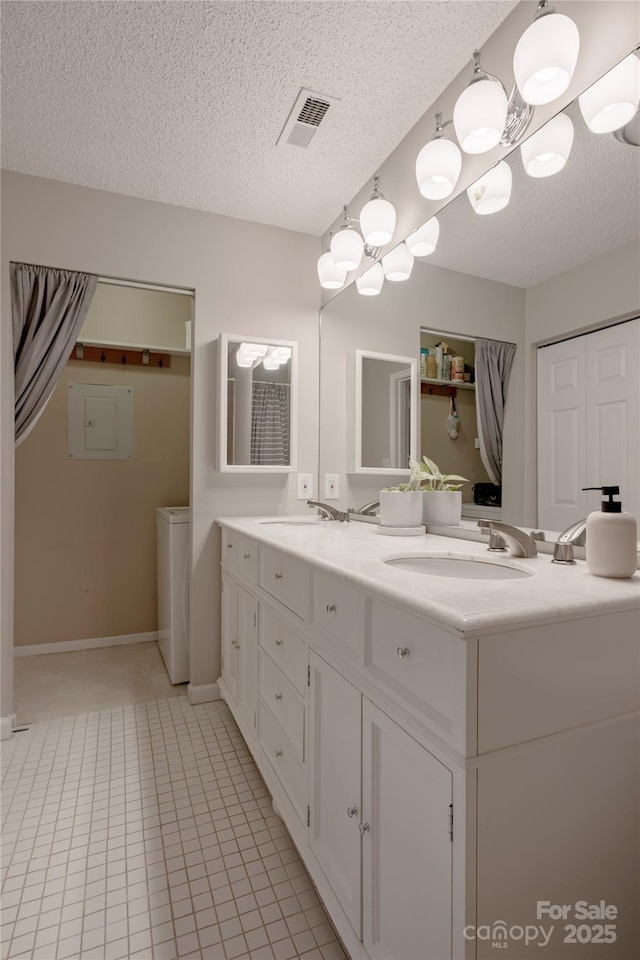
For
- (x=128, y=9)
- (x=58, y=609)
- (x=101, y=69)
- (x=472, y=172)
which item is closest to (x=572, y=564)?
(x=472, y=172)

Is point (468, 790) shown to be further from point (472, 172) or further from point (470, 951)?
point (472, 172)

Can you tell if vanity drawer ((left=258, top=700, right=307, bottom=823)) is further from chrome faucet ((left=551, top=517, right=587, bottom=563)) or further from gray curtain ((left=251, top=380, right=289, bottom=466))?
gray curtain ((left=251, top=380, right=289, bottom=466))

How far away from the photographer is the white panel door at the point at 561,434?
1201 millimetres

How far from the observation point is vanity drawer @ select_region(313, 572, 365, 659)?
1.02 meters

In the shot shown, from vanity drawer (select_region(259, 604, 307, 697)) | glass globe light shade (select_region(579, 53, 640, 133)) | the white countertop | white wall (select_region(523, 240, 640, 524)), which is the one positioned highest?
glass globe light shade (select_region(579, 53, 640, 133))

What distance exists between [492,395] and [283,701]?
112 cm

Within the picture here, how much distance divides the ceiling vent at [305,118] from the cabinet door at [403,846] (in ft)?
6.25

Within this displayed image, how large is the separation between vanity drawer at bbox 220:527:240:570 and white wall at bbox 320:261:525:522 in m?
0.61

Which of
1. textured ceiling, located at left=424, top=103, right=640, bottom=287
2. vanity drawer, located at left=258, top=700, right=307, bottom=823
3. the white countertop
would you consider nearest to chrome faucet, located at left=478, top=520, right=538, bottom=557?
the white countertop

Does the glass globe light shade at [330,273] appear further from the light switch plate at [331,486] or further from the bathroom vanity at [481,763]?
the bathroom vanity at [481,763]

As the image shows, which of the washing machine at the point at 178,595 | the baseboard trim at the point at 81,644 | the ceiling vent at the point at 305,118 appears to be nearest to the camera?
the ceiling vent at the point at 305,118

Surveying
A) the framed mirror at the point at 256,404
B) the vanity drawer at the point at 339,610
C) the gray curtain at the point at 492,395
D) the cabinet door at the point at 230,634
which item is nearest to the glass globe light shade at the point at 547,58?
the gray curtain at the point at 492,395

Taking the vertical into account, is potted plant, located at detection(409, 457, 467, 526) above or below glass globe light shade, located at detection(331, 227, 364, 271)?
below

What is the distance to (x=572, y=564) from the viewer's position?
114cm
